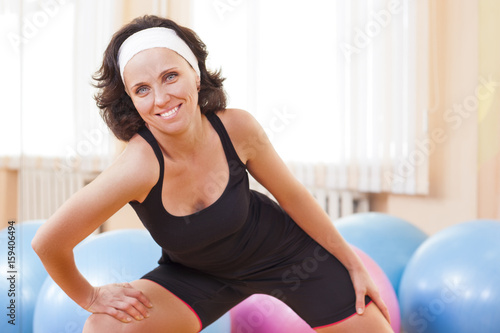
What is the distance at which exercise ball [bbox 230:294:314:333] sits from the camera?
163 cm

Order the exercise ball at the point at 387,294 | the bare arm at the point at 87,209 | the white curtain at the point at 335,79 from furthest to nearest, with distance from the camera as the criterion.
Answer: the white curtain at the point at 335,79, the exercise ball at the point at 387,294, the bare arm at the point at 87,209

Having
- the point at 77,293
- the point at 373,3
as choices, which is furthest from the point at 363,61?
the point at 77,293

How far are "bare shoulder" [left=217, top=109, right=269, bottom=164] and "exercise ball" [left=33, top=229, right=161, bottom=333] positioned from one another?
52 cm

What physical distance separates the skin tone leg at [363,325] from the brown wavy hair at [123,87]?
649 millimetres

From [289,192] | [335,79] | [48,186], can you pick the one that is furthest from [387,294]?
[48,186]

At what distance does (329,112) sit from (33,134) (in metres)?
1.88

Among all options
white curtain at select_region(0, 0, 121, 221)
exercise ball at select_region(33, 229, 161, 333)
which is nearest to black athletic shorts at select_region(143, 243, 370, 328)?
exercise ball at select_region(33, 229, 161, 333)

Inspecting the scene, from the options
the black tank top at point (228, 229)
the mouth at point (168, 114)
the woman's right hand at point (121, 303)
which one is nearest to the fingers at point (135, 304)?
the woman's right hand at point (121, 303)

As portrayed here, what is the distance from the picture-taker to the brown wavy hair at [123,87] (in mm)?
1334

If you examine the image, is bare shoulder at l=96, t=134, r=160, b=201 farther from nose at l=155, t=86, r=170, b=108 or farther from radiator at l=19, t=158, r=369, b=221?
radiator at l=19, t=158, r=369, b=221

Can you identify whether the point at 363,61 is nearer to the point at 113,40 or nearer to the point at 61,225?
the point at 113,40

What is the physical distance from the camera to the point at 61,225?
1198 millimetres

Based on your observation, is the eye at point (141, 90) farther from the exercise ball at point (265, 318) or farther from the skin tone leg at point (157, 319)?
the exercise ball at point (265, 318)

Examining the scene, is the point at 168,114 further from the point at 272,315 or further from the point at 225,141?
the point at 272,315
